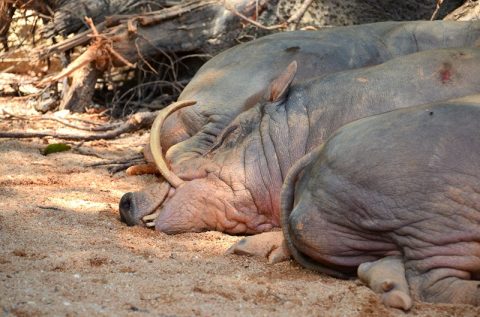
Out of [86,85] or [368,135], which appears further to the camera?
[86,85]

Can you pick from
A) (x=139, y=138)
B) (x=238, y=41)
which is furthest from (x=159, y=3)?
(x=139, y=138)

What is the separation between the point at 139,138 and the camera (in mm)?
7207

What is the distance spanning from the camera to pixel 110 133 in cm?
713

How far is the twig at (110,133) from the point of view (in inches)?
269

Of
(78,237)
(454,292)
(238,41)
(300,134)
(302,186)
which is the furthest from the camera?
(238,41)

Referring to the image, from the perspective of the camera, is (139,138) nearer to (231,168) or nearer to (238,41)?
(238,41)

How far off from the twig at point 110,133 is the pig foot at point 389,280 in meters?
3.90

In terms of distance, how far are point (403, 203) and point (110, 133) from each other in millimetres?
4165

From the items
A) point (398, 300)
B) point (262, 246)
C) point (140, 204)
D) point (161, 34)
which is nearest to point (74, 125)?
point (161, 34)

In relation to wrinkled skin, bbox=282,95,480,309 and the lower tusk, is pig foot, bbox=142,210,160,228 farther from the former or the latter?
wrinkled skin, bbox=282,95,480,309

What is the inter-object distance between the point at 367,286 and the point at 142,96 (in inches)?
206

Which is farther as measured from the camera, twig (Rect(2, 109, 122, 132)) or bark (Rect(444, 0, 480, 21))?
twig (Rect(2, 109, 122, 132))

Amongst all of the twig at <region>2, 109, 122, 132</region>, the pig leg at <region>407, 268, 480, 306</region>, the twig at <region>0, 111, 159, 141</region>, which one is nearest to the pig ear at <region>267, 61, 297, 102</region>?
the pig leg at <region>407, 268, 480, 306</region>

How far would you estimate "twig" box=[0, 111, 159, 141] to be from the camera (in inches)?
269
